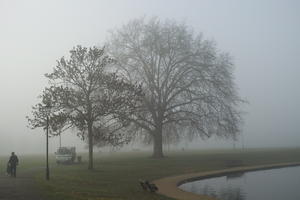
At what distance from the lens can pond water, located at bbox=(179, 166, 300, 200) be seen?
24.3 meters

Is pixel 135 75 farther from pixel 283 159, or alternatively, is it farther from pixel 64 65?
pixel 283 159

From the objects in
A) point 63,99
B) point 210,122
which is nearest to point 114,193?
point 63,99

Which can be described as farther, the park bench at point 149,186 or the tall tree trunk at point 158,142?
the tall tree trunk at point 158,142

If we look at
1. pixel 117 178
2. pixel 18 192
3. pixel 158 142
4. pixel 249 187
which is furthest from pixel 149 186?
pixel 158 142

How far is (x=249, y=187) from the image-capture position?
28094 mm

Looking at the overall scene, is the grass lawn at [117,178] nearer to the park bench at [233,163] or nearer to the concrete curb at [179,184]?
the park bench at [233,163]

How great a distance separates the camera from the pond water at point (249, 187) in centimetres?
2427

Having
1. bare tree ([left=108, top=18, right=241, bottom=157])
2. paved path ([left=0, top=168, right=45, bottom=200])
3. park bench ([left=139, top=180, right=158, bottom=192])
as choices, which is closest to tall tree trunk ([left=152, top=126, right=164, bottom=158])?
bare tree ([left=108, top=18, right=241, bottom=157])

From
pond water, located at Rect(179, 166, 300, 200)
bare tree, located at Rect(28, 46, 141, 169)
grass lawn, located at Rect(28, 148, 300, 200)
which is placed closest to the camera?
grass lawn, located at Rect(28, 148, 300, 200)

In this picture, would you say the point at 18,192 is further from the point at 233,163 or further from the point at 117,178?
the point at 233,163

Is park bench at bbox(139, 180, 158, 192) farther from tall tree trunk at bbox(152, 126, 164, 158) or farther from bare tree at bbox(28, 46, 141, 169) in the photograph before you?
tall tree trunk at bbox(152, 126, 164, 158)

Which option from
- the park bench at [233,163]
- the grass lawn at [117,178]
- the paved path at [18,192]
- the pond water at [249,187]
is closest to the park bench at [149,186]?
the grass lawn at [117,178]

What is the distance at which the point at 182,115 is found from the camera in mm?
51156

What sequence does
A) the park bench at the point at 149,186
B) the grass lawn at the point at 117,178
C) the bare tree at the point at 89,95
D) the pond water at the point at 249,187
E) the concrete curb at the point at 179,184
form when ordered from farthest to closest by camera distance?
the bare tree at the point at 89,95 → the pond water at the point at 249,187 → the park bench at the point at 149,186 → the concrete curb at the point at 179,184 → the grass lawn at the point at 117,178
